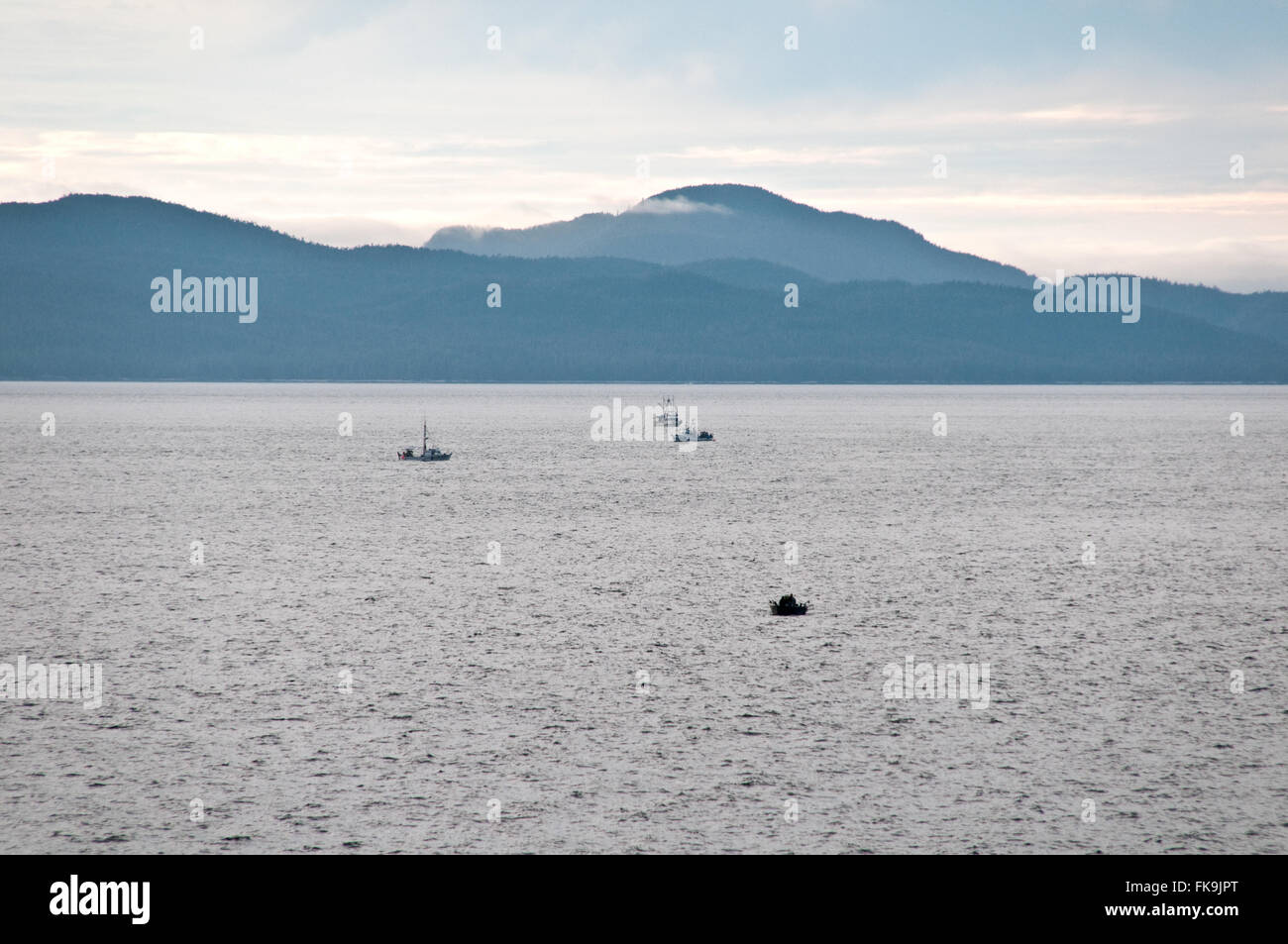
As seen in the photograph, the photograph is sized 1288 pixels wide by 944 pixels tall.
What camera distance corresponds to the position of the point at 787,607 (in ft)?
170

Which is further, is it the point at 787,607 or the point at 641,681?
the point at 787,607

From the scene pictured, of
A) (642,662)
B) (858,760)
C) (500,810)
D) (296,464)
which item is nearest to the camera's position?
(500,810)

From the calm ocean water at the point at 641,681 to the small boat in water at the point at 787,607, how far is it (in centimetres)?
95

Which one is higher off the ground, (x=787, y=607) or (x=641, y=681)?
(x=787, y=607)

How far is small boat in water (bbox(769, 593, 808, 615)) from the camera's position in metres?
51.7

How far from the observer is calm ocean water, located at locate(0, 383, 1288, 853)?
26.7 meters

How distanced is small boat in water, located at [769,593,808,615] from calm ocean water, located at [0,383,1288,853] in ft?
3.11

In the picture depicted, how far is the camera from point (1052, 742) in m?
32.6

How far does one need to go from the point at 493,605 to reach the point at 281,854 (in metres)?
29.1

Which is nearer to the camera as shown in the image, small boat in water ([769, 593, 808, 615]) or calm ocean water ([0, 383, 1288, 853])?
calm ocean water ([0, 383, 1288, 853])

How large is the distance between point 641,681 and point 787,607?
13.6 metres

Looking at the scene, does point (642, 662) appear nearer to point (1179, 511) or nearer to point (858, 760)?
point (858, 760)
